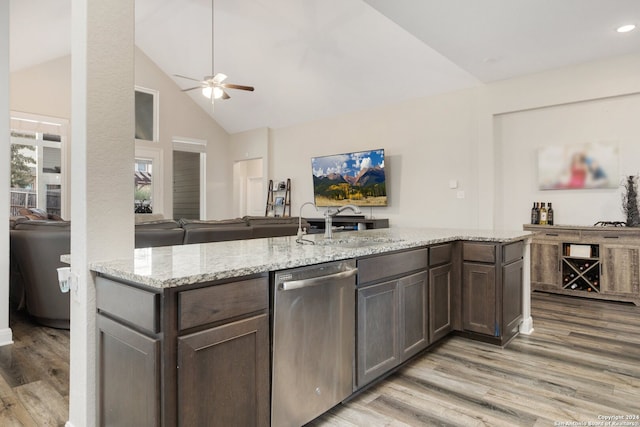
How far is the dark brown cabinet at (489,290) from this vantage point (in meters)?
2.87

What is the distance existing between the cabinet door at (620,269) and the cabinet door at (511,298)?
191 cm

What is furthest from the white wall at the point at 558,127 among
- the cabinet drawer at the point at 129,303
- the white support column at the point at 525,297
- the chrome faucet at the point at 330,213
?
the cabinet drawer at the point at 129,303

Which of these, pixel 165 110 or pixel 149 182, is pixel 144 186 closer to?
pixel 149 182

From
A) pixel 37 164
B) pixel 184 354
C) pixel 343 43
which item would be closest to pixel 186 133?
pixel 37 164

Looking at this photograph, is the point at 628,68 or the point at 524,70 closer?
the point at 628,68

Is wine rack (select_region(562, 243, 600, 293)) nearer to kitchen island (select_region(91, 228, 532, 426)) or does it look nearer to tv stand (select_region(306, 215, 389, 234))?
tv stand (select_region(306, 215, 389, 234))

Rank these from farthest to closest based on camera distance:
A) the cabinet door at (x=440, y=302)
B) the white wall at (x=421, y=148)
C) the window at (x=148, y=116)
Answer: the window at (x=148, y=116) → the white wall at (x=421, y=148) → the cabinet door at (x=440, y=302)

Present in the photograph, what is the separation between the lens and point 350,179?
7.00 meters

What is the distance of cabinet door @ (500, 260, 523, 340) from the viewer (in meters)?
2.90

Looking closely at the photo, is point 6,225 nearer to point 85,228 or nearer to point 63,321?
point 63,321

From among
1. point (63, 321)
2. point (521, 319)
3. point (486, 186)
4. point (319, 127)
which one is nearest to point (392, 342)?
point (521, 319)

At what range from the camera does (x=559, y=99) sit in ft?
16.1

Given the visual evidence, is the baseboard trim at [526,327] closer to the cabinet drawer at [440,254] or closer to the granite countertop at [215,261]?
the cabinet drawer at [440,254]

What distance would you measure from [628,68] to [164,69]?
8.12 meters
